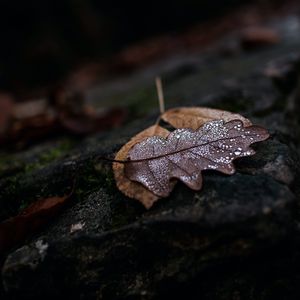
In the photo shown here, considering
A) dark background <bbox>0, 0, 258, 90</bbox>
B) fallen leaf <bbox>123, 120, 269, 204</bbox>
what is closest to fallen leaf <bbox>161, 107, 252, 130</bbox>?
fallen leaf <bbox>123, 120, 269, 204</bbox>

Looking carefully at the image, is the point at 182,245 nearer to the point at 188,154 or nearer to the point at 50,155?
the point at 188,154

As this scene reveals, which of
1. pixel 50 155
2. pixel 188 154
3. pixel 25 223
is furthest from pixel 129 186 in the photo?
pixel 50 155

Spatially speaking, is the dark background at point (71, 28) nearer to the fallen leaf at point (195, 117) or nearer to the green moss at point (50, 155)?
the green moss at point (50, 155)

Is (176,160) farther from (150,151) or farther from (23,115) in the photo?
(23,115)

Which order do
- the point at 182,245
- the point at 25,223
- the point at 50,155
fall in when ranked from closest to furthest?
the point at 182,245, the point at 25,223, the point at 50,155

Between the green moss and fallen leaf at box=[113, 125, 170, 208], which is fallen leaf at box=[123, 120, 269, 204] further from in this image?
the green moss
